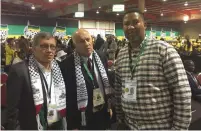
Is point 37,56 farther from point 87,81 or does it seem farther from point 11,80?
point 87,81

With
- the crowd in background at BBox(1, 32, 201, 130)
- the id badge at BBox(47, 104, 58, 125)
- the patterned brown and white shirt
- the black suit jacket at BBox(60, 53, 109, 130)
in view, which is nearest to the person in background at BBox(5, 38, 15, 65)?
the crowd in background at BBox(1, 32, 201, 130)

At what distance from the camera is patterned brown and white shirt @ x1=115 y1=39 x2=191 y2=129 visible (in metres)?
1.66

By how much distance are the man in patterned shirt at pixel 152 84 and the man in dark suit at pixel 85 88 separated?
0.37m

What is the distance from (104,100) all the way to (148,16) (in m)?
18.6

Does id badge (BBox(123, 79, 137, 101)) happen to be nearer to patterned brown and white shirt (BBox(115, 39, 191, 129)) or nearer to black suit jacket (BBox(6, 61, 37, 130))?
patterned brown and white shirt (BBox(115, 39, 191, 129))

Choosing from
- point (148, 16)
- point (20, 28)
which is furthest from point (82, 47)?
point (148, 16)

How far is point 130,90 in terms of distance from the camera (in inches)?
70.3

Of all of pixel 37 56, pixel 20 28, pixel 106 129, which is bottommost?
pixel 106 129

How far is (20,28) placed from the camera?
46.3 ft

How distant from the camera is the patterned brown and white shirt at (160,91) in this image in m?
1.66

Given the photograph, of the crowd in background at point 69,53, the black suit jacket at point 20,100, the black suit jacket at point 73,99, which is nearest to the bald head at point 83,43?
the black suit jacket at point 73,99

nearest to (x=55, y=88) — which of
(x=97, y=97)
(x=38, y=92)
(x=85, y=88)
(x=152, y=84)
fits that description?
(x=38, y=92)

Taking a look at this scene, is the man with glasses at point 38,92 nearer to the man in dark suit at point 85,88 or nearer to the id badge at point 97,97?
the man in dark suit at point 85,88

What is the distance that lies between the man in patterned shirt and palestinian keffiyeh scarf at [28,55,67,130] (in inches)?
20.4
